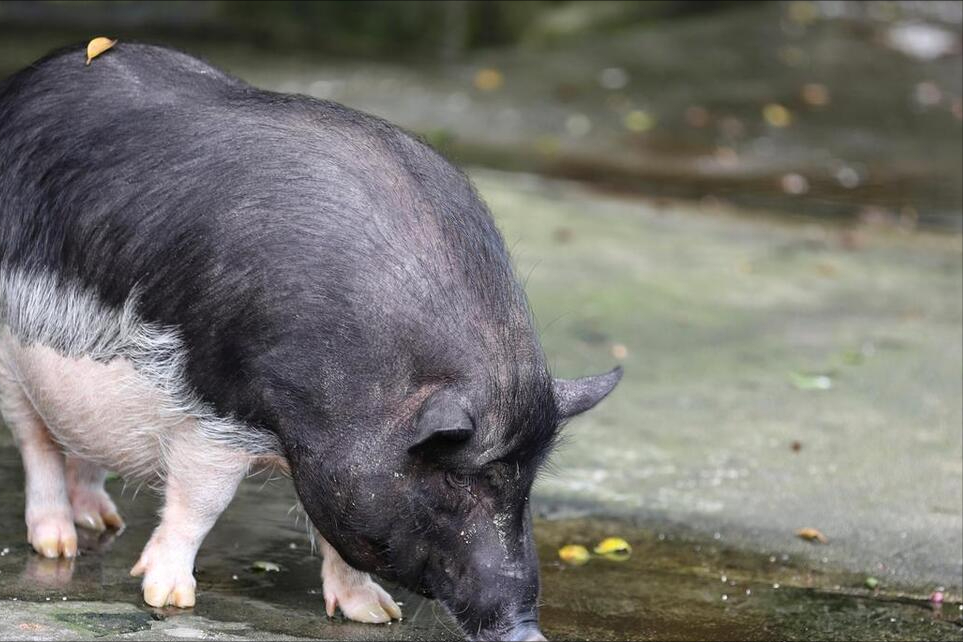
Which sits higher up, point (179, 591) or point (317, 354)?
point (317, 354)

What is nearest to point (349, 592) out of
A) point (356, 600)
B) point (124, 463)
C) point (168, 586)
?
point (356, 600)

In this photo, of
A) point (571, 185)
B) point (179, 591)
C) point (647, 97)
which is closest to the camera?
point (179, 591)

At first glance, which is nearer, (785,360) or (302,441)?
(302,441)

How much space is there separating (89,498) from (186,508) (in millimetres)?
910

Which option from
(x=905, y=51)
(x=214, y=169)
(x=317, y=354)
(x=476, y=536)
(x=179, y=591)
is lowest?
(x=905, y=51)

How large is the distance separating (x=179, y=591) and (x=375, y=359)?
3.14ft

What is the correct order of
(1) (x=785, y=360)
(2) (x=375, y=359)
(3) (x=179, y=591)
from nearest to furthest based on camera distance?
(2) (x=375, y=359), (3) (x=179, y=591), (1) (x=785, y=360)

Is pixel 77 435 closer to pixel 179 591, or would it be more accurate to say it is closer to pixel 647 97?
pixel 179 591

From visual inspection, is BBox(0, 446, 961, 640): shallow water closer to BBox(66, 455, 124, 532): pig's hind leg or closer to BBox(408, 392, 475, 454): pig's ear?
BBox(66, 455, 124, 532): pig's hind leg

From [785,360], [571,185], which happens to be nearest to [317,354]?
[785,360]

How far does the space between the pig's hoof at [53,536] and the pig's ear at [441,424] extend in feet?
4.85

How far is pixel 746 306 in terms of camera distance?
28.5ft

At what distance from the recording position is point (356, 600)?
4867 millimetres

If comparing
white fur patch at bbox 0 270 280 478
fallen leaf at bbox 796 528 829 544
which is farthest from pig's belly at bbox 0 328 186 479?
fallen leaf at bbox 796 528 829 544
